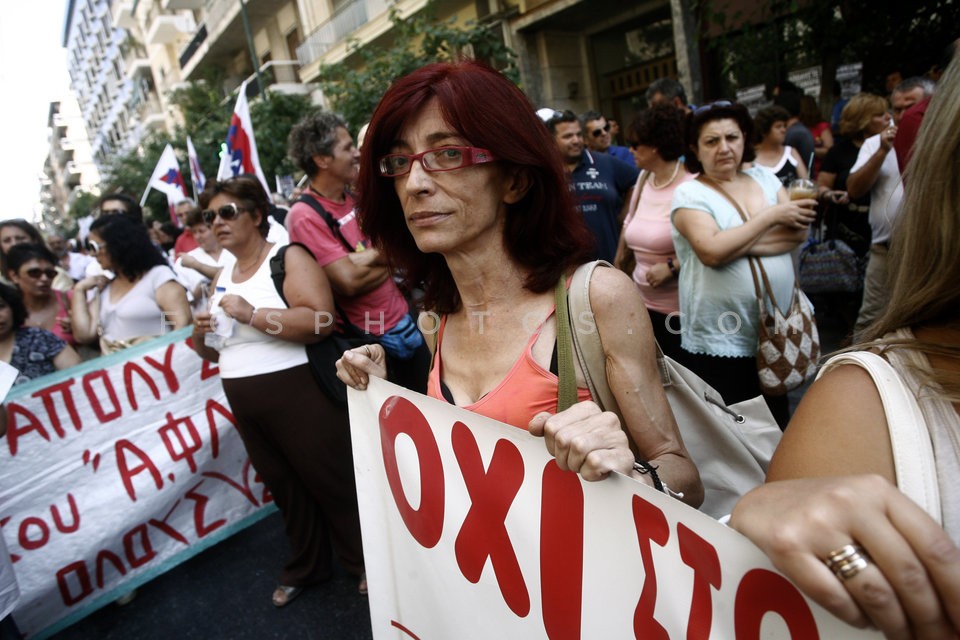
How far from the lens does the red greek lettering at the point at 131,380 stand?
3174 millimetres

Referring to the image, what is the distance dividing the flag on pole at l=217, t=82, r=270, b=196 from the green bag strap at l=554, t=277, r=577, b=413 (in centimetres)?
430

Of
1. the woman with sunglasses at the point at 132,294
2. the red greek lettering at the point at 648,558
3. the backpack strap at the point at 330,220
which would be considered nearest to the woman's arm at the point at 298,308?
the backpack strap at the point at 330,220

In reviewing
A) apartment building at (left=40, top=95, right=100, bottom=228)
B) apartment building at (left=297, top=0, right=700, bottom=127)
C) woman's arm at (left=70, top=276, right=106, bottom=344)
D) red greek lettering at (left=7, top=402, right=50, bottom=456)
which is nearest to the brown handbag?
red greek lettering at (left=7, top=402, right=50, bottom=456)

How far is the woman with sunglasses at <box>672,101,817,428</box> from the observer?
95.2 inches

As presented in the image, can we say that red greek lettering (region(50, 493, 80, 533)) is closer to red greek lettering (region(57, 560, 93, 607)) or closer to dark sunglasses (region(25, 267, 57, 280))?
red greek lettering (region(57, 560, 93, 607))

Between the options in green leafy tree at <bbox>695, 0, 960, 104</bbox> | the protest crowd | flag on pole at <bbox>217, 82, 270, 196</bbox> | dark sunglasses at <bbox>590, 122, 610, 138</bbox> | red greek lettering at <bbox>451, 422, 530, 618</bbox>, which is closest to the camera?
the protest crowd

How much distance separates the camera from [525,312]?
1.48m

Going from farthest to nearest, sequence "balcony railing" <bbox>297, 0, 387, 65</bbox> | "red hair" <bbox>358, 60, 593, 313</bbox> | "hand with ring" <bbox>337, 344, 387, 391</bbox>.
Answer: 1. "balcony railing" <bbox>297, 0, 387, 65</bbox>
2. "hand with ring" <bbox>337, 344, 387, 391</bbox>
3. "red hair" <bbox>358, 60, 593, 313</bbox>

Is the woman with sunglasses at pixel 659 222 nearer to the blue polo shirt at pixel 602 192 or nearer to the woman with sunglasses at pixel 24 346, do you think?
the blue polo shirt at pixel 602 192

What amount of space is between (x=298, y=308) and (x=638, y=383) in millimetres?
1694

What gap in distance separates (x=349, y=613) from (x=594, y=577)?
7.18ft

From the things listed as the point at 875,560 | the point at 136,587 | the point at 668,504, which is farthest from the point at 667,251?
the point at 136,587

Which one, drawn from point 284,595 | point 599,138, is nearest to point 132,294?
point 284,595

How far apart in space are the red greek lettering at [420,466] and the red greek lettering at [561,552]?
319mm
